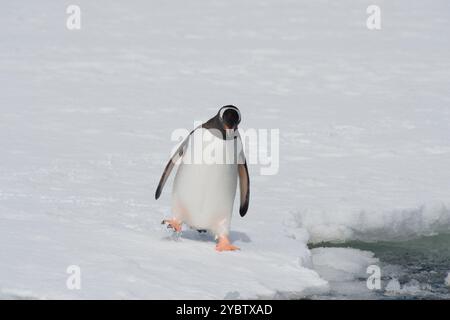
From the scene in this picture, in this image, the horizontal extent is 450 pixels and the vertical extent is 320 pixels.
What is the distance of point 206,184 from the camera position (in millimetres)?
6148

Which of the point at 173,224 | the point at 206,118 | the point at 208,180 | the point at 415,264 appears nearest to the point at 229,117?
Result: the point at 208,180

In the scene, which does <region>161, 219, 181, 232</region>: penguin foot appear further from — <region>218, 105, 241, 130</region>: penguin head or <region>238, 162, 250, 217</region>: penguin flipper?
<region>218, 105, 241, 130</region>: penguin head

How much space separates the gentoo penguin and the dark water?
3.32ft

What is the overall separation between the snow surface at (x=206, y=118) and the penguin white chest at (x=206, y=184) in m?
0.19

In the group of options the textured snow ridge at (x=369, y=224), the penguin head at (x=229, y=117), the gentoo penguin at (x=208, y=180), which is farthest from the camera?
the textured snow ridge at (x=369, y=224)

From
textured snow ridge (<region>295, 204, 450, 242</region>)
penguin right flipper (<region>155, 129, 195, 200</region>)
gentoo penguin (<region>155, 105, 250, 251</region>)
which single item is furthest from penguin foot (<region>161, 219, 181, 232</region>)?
textured snow ridge (<region>295, 204, 450, 242</region>)

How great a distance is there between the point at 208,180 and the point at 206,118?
410 cm

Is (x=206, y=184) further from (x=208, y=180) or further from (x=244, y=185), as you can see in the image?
(x=244, y=185)

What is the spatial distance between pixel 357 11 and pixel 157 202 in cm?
894

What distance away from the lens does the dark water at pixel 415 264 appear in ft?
19.7

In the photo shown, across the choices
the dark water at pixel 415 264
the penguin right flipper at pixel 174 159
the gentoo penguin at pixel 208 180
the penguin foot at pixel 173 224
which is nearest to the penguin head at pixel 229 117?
the gentoo penguin at pixel 208 180

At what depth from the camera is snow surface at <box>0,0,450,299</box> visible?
18.9 ft

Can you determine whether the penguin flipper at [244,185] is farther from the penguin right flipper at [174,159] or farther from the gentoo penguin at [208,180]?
the penguin right flipper at [174,159]
